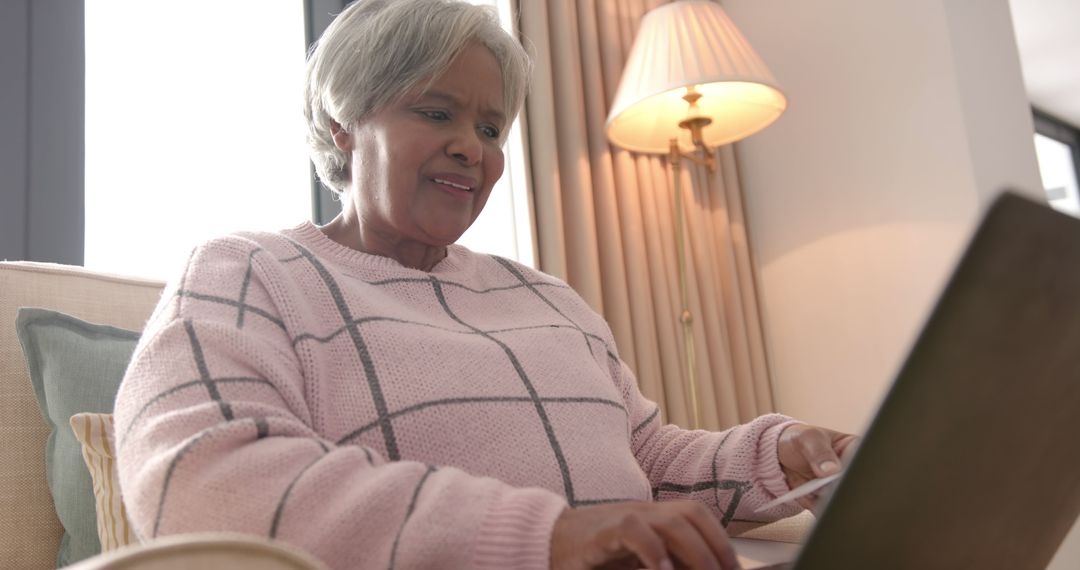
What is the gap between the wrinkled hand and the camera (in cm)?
99

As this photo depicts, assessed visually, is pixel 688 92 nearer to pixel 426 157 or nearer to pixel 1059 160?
pixel 426 157

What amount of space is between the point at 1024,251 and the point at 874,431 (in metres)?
0.12

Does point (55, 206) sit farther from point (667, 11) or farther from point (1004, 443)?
point (1004, 443)

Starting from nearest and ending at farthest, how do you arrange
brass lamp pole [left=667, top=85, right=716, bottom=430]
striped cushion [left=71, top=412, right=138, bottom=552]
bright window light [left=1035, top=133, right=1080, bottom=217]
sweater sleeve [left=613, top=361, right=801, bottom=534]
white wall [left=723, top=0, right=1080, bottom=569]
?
striped cushion [left=71, top=412, right=138, bottom=552] → sweater sleeve [left=613, top=361, right=801, bottom=534] → brass lamp pole [left=667, top=85, right=716, bottom=430] → white wall [left=723, top=0, right=1080, bottom=569] → bright window light [left=1035, top=133, right=1080, bottom=217]

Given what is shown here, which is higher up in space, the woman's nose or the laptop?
the woman's nose

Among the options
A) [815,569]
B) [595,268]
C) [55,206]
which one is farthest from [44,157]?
[815,569]

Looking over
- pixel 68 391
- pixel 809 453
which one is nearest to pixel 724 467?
pixel 809 453

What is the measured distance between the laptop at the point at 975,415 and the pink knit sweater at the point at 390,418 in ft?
0.75

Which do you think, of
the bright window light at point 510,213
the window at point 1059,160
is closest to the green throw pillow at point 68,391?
the bright window light at point 510,213

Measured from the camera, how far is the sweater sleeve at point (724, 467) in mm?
1073

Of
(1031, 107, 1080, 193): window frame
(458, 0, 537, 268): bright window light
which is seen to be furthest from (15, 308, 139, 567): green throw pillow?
(1031, 107, 1080, 193): window frame

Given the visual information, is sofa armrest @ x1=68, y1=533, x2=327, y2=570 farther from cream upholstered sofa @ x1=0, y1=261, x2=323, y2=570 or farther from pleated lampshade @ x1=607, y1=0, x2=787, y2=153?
pleated lampshade @ x1=607, y1=0, x2=787, y2=153

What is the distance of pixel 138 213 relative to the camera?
189 centimetres

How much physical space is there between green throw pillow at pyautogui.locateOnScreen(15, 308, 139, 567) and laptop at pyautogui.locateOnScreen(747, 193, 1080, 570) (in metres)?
0.88
